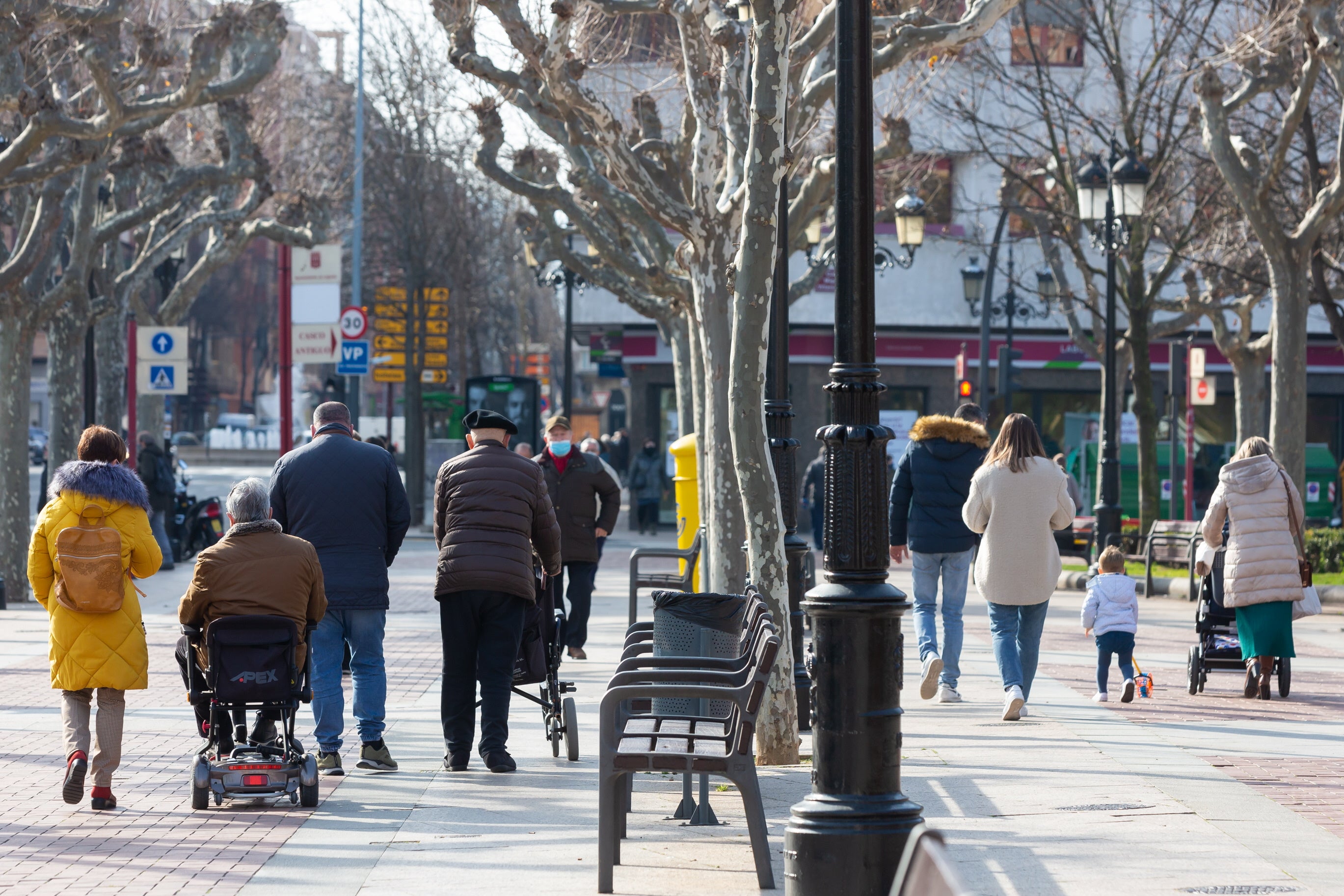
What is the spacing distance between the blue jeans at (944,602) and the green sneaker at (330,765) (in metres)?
4.03

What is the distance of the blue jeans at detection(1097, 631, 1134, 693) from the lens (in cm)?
1105

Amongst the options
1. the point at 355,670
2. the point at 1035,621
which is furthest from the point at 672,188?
the point at 355,670

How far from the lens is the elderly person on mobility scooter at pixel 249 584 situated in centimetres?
772

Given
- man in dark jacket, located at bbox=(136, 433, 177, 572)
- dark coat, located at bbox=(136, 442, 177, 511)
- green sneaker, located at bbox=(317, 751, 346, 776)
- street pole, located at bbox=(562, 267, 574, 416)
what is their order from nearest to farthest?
green sneaker, located at bbox=(317, 751, 346, 776) < man in dark jacket, located at bbox=(136, 433, 177, 572) < dark coat, located at bbox=(136, 442, 177, 511) < street pole, located at bbox=(562, 267, 574, 416)

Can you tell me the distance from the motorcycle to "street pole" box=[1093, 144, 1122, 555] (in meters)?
11.8

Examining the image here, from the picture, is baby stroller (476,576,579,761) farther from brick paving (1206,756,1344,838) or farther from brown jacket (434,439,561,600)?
brick paving (1206,756,1344,838)

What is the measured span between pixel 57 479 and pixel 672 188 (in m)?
12.8

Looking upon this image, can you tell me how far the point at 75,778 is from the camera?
24.9ft

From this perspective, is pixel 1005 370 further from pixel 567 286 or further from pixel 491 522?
pixel 491 522

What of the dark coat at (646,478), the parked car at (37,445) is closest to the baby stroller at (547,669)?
the dark coat at (646,478)

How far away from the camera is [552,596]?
9609 millimetres

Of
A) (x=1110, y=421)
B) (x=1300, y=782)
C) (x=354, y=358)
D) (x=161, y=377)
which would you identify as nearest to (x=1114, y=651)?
(x=1300, y=782)

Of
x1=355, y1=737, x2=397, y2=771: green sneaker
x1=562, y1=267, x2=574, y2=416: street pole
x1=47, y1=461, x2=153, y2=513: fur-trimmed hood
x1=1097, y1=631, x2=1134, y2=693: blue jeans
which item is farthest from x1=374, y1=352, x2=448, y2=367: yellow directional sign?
x1=47, y1=461, x2=153, y2=513: fur-trimmed hood

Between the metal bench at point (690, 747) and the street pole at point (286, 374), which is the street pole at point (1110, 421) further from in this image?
the metal bench at point (690, 747)
